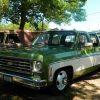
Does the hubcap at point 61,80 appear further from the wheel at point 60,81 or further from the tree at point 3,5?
the tree at point 3,5

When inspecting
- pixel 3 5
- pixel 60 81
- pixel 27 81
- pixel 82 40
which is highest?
pixel 3 5

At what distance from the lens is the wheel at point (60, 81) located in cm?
487

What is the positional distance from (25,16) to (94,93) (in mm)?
24895

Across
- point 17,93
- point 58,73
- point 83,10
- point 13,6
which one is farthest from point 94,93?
point 83,10

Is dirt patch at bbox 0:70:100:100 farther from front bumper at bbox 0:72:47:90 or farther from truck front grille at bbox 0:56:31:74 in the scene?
truck front grille at bbox 0:56:31:74

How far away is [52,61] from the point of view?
458 cm

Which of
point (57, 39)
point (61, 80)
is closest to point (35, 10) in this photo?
point (57, 39)

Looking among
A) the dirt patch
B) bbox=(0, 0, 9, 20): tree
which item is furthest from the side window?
bbox=(0, 0, 9, 20): tree

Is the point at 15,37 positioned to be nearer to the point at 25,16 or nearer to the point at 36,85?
the point at 25,16

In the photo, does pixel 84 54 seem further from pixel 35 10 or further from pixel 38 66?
pixel 35 10

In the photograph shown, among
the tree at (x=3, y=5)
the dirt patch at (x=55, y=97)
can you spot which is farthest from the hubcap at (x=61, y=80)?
the tree at (x=3, y=5)

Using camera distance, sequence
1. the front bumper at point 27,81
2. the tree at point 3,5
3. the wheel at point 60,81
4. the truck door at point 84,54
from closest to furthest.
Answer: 1. the front bumper at point 27,81
2. the wheel at point 60,81
3. the truck door at point 84,54
4. the tree at point 3,5

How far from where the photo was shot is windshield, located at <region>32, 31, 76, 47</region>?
5866 mm

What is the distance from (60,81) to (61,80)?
44 millimetres
